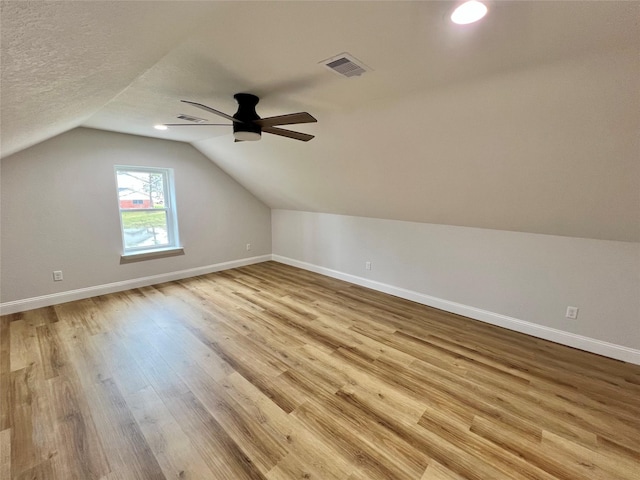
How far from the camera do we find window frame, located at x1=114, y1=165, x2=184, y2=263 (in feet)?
13.4

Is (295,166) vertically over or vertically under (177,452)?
over

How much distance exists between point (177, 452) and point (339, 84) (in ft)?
8.52

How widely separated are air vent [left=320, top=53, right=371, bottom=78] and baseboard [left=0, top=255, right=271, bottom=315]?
4257 mm

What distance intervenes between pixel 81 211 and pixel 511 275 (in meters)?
5.52

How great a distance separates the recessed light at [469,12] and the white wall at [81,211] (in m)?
4.46

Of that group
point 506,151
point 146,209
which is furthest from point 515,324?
point 146,209

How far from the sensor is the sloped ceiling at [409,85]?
1.14 metres

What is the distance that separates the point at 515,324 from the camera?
10.1 ft

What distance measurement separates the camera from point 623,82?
1.45 meters

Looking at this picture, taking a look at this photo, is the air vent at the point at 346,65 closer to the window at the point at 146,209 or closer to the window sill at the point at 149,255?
the window at the point at 146,209

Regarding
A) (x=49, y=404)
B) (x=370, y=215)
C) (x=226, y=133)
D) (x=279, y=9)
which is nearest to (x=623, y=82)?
(x=279, y=9)

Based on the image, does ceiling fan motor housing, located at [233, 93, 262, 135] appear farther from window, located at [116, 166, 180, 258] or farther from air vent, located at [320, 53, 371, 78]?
window, located at [116, 166, 180, 258]

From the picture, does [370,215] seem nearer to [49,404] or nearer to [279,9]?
[279,9]

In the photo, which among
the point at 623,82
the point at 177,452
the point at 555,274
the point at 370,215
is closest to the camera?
the point at 623,82
